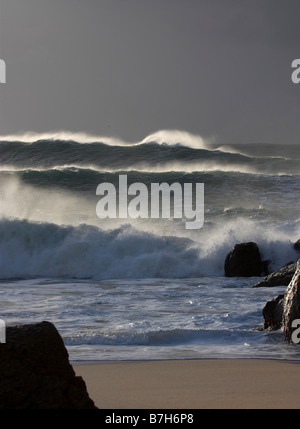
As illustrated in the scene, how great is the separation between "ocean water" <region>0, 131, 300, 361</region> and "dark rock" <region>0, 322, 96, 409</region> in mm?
2138

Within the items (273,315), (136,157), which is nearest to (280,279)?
(273,315)

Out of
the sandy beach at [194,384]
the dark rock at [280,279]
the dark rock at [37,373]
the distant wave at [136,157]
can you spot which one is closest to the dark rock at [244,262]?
the dark rock at [280,279]

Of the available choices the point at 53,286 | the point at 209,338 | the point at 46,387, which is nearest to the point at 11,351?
the point at 46,387

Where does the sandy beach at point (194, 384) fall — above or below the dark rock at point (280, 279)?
below

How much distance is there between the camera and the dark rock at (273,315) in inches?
243

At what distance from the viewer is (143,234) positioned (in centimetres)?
1498

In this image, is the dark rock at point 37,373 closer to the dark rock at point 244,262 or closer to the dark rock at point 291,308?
the dark rock at point 291,308

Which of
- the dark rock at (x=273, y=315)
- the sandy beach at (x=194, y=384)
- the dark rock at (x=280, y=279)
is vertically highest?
the dark rock at (x=280, y=279)

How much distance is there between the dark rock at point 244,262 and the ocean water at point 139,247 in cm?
28

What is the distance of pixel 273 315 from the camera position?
20.5 feet

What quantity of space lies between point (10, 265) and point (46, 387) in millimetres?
→ 11720

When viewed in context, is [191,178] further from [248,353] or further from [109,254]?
[248,353]

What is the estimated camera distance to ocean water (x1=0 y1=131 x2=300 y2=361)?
6055mm

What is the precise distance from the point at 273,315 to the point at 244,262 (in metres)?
5.93
